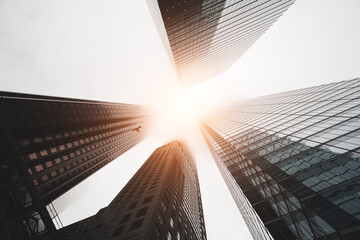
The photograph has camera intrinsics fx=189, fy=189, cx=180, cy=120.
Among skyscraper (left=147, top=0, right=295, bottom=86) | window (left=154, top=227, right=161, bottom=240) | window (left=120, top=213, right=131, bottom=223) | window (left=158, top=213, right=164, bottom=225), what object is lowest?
window (left=158, top=213, right=164, bottom=225)

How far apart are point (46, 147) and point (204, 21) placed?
50038 mm

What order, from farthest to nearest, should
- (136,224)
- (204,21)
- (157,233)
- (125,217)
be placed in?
1. (204,21)
2. (125,217)
3. (136,224)
4. (157,233)

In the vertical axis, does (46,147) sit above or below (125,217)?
above

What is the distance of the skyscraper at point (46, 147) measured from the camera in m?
13.8

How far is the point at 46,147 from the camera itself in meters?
49.3

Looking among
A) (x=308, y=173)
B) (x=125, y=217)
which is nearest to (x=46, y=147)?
(x=125, y=217)

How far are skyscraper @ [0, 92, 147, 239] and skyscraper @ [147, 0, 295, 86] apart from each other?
3050 cm

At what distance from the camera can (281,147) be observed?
1822 cm

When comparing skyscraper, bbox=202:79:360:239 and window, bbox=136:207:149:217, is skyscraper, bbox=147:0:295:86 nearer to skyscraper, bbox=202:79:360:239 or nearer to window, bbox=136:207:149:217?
skyscraper, bbox=202:79:360:239

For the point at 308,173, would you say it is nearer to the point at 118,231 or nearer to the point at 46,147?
the point at 118,231

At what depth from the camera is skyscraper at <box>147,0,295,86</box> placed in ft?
113

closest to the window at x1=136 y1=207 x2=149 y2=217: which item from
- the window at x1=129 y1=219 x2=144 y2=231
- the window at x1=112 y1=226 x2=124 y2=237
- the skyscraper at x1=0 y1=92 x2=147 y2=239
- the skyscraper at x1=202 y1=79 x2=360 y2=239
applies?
the window at x1=129 y1=219 x2=144 y2=231

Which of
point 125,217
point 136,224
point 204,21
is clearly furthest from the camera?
point 204,21

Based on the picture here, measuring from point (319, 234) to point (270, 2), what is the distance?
166 ft
